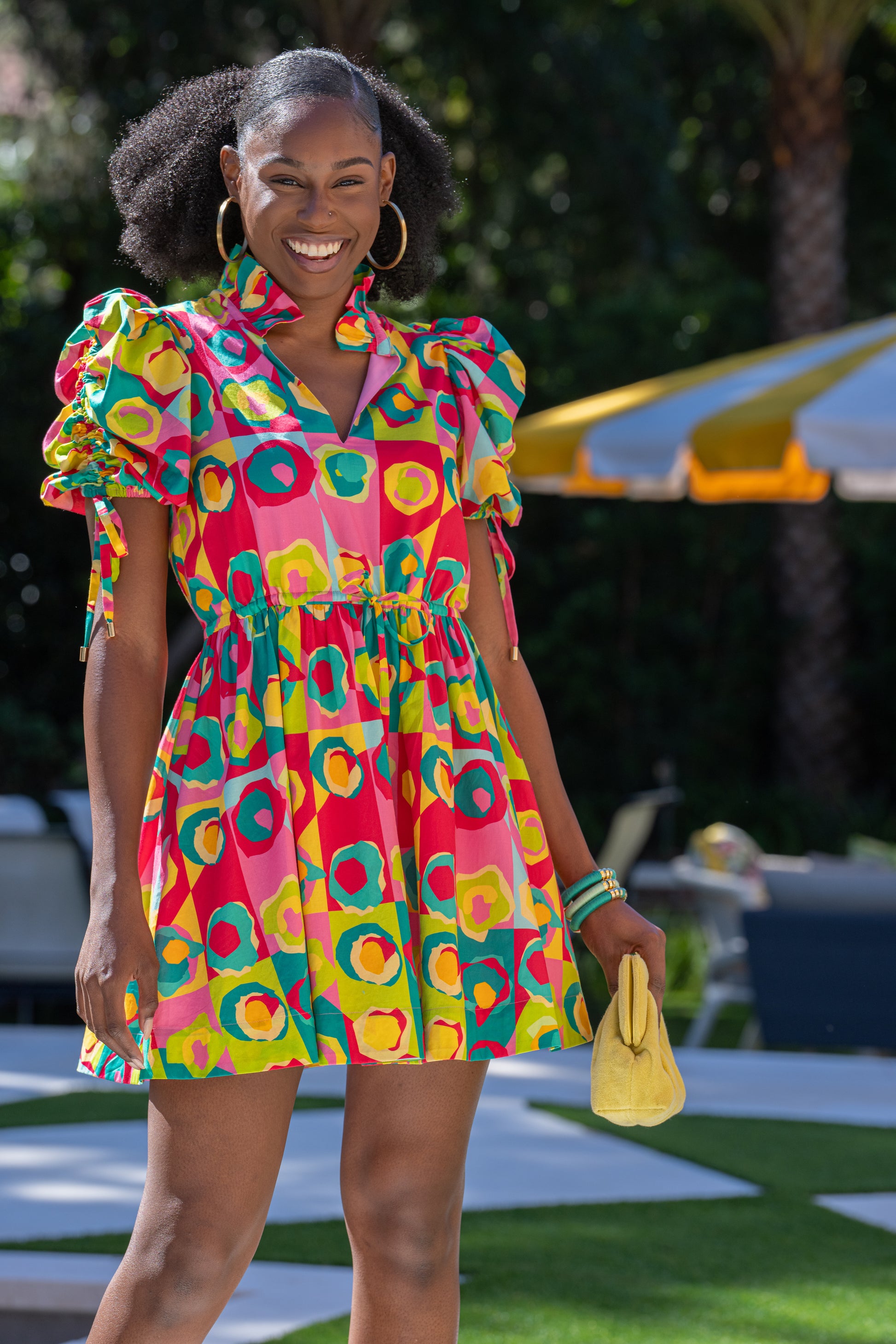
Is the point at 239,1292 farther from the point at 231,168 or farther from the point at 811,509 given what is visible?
the point at 811,509

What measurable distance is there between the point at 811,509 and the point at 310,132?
10.5 meters

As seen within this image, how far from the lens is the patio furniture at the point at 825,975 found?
5.72 m

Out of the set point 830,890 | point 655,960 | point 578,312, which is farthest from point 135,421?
point 578,312

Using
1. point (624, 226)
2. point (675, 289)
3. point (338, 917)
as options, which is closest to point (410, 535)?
point (338, 917)

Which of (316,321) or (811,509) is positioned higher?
(811,509)

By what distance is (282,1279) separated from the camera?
10.9 feet

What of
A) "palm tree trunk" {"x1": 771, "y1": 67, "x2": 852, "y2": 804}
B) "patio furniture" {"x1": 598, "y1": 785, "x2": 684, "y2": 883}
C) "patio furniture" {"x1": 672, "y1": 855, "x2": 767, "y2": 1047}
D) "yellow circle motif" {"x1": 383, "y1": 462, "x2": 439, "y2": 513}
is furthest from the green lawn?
"palm tree trunk" {"x1": 771, "y1": 67, "x2": 852, "y2": 804}

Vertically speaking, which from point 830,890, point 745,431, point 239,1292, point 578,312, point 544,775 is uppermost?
point 578,312

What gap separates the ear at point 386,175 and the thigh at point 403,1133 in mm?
1057

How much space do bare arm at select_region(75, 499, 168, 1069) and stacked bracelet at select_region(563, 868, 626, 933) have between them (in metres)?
0.54

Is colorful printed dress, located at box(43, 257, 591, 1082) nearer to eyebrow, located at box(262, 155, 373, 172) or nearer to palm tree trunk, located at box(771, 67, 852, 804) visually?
eyebrow, located at box(262, 155, 373, 172)

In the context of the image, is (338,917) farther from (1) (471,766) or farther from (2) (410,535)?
(2) (410,535)

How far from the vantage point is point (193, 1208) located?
6.06ft

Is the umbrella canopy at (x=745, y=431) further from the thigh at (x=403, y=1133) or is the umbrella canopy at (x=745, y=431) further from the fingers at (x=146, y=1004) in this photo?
Result: the fingers at (x=146, y=1004)
